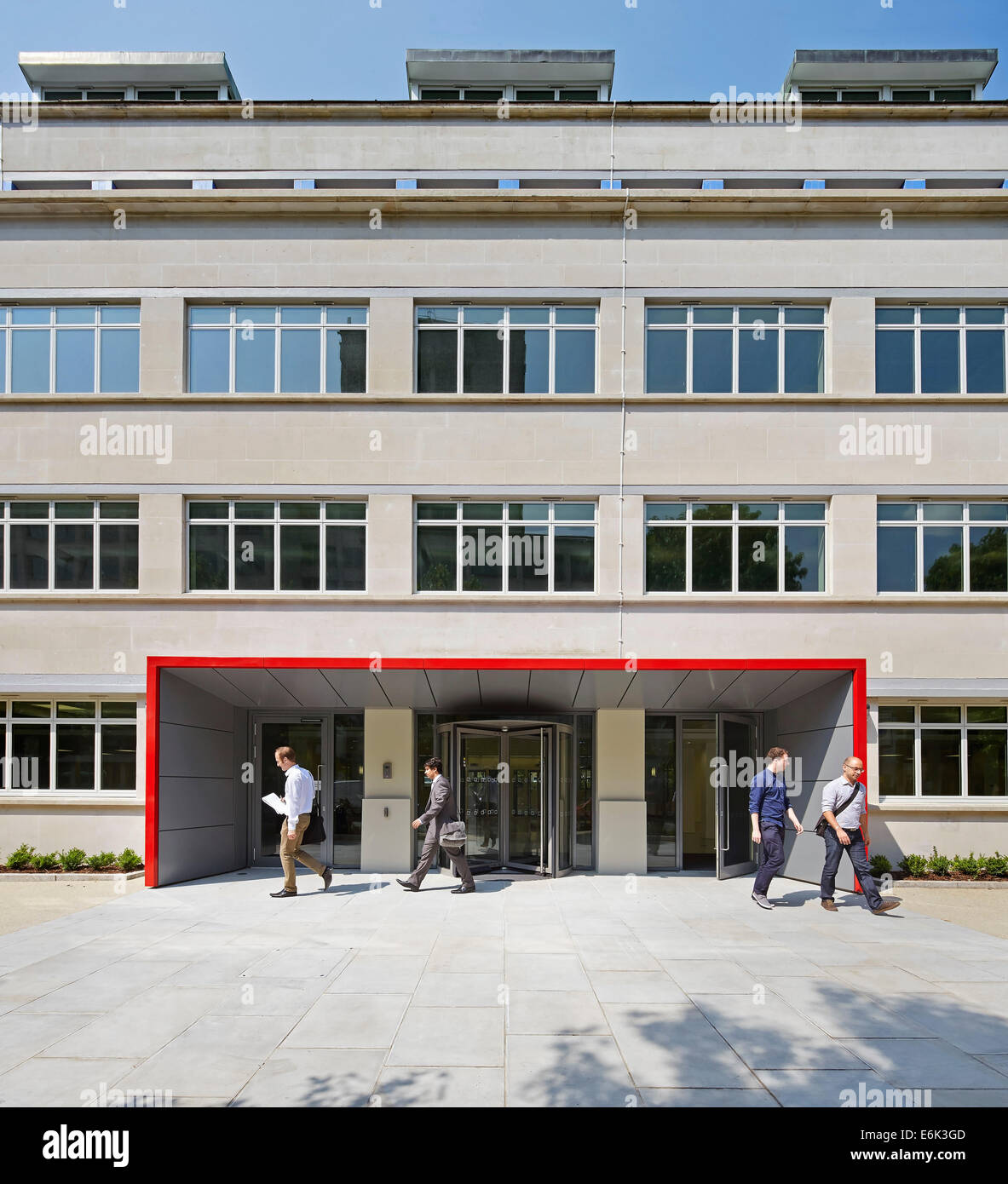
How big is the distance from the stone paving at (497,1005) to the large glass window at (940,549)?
18.4 ft

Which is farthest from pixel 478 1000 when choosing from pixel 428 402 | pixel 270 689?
pixel 428 402

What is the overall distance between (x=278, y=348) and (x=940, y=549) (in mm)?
11252

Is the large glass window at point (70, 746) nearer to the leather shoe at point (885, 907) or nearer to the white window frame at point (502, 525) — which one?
the white window frame at point (502, 525)

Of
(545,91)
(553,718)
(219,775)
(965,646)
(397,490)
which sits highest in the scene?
(545,91)

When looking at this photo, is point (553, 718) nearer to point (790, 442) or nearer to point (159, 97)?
point (790, 442)

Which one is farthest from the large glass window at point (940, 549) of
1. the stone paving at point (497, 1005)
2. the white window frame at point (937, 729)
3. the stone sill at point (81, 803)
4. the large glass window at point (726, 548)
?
the stone sill at point (81, 803)

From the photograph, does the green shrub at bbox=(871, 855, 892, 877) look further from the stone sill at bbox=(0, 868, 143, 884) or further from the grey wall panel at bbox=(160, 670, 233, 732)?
the stone sill at bbox=(0, 868, 143, 884)

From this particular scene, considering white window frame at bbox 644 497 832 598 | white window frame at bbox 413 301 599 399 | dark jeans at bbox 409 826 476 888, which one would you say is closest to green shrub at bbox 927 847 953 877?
white window frame at bbox 644 497 832 598

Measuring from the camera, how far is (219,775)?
1470cm

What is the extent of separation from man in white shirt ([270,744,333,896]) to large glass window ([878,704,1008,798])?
8845 millimetres

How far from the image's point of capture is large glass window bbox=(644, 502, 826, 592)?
14.7 meters

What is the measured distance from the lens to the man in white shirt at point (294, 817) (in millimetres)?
12133

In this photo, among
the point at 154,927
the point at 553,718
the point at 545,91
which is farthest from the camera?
the point at 545,91

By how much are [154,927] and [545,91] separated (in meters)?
16.9
